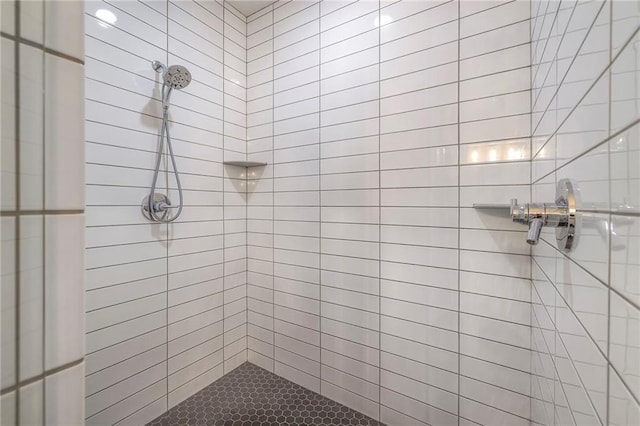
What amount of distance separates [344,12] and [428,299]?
1587mm

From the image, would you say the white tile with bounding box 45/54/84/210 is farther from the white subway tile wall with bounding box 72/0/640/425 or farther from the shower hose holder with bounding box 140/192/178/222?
the shower hose holder with bounding box 140/192/178/222

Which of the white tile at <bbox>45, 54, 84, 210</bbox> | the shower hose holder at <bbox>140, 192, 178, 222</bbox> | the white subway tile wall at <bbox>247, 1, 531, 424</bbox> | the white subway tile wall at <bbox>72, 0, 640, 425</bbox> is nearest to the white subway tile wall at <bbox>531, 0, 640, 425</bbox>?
the white subway tile wall at <bbox>72, 0, 640, 425</bbox>

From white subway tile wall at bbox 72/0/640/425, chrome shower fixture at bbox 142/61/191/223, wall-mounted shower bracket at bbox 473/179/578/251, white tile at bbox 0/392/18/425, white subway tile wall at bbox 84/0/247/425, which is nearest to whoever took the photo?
white tile at bbox 0/392/18/425

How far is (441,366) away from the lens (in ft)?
4.15

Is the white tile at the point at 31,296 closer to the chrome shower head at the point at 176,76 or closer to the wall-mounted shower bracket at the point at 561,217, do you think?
the wall-mounted shower bracket at the point at 561,217

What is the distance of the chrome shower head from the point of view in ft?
4.29

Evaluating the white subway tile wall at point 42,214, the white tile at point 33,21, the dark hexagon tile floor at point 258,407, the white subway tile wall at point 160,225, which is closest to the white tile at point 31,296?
the white subway tile wall at point 42,214

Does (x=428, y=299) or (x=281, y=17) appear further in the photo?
(x=281, y=17)

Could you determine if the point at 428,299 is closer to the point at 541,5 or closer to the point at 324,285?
the point at 324,285

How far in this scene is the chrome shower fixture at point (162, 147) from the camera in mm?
1338

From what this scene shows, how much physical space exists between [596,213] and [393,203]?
999 millimetres

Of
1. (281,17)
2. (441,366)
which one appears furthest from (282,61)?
(441,366)

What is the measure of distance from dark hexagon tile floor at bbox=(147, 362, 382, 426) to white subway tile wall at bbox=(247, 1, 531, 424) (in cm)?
7

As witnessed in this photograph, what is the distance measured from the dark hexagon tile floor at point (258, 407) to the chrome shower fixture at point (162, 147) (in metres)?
1.05
